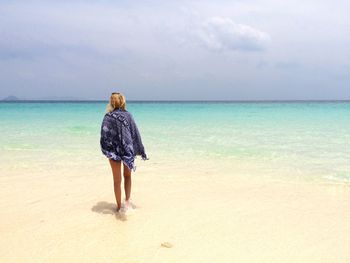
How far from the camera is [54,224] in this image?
502 cm

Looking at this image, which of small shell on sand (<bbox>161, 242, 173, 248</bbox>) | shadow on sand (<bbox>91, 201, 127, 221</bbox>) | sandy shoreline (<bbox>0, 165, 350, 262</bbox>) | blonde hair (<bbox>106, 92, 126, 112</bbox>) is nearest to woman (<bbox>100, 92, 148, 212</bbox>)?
blonde hair (<bbox>106, 92, 126, 112</bbox>)

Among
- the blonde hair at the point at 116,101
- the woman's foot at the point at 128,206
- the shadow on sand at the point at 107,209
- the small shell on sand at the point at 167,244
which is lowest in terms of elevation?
the shadow on sand at the point at 107,209

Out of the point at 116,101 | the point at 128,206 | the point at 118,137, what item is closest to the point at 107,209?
the point at 128,206

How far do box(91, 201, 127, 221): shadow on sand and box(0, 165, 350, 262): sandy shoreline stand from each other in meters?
0.01

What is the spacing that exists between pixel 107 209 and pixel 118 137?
107cm

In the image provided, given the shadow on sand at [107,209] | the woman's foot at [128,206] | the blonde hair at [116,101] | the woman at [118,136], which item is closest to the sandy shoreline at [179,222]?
the shadow on sand at [107,209]

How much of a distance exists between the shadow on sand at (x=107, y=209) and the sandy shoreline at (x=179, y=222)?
0.05 feet

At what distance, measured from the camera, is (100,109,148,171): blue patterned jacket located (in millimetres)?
5359

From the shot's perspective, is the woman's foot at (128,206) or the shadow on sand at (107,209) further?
the woman's foot at (128,206)

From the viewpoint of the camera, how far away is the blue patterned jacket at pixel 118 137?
5.36 m

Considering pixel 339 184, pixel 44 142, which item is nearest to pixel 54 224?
pixel 339 184

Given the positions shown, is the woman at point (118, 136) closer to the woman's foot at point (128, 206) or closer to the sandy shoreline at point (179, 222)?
the woman's foot at point (128, 206)

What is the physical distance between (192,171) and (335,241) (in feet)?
13.6

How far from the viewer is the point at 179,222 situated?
5090 millimetres
